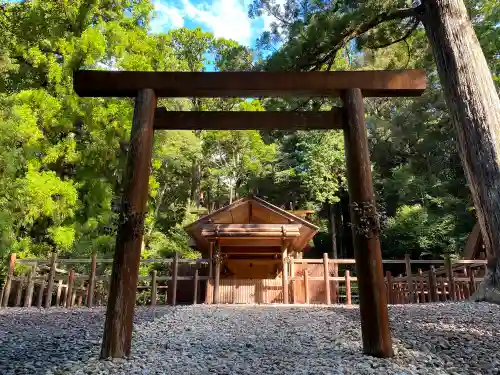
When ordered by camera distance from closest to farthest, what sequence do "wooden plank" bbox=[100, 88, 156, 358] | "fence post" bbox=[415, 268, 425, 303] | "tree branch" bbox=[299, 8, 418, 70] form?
"wooden plank" bbox=[100, 88, 156, 358], "tree branch" bbox=[299, 8, 418, 70], "fence post" bbox=[415, 268, 425, 303]

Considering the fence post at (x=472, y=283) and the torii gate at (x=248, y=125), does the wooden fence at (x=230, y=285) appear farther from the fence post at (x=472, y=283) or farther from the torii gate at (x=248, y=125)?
the torii gate at (x=248, y=125)

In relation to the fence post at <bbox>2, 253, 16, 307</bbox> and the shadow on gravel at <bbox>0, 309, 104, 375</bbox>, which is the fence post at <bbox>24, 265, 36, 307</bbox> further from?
the shadow on gravel at <bbox>0, 309, 104, 375</bbox>

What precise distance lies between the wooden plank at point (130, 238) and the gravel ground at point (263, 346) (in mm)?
204

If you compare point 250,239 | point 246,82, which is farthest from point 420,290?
point 246,82

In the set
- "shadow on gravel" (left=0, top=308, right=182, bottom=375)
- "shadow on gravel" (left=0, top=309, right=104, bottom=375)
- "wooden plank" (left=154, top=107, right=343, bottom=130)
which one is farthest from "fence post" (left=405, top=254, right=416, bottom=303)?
"shadow on gravel" (left=0, top=309, right=104, bottom=375)

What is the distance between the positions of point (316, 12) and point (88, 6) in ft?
35.4

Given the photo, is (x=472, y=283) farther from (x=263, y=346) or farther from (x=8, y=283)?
(x=8, y=283)

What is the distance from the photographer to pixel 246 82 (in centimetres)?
379

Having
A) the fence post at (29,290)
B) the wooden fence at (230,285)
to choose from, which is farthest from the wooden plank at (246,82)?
the fence post at (29,290)

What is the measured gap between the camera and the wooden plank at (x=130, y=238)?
3.11 m

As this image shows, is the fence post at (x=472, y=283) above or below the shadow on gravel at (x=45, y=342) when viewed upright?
above

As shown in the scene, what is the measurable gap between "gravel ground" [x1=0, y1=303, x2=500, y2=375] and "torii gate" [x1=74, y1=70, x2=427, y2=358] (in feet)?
0.96

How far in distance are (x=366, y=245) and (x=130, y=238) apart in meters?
2.02

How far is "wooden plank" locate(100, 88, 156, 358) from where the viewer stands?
311cm
